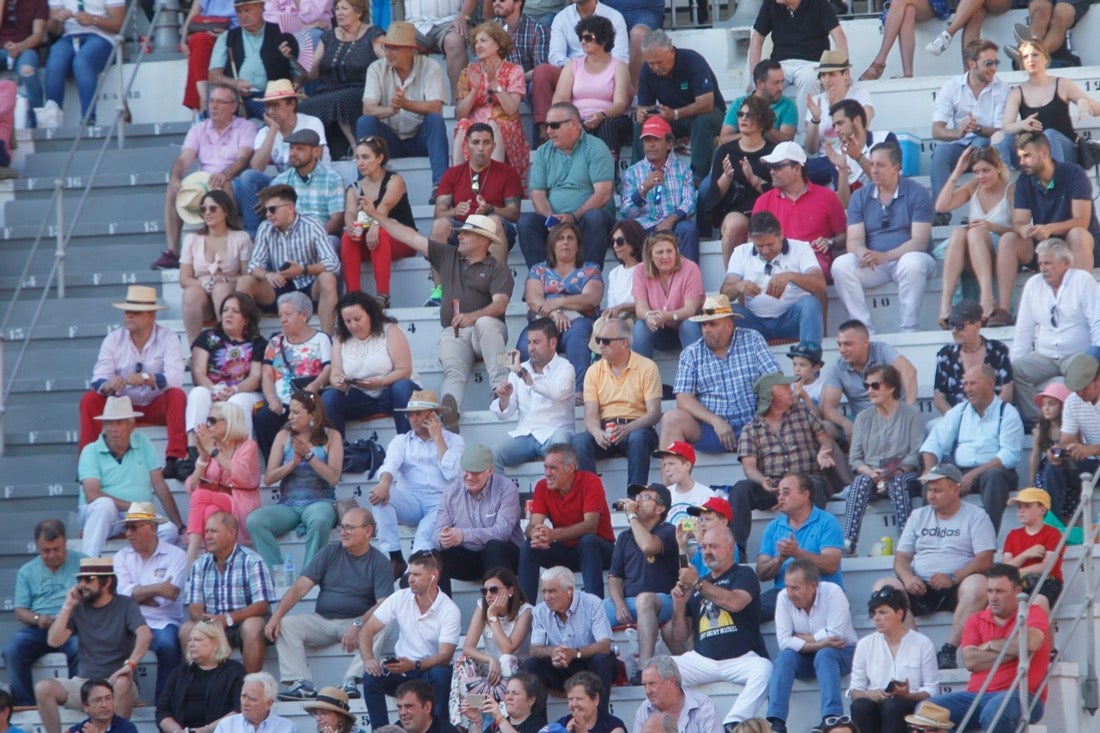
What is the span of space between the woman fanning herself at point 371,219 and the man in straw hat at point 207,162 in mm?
980

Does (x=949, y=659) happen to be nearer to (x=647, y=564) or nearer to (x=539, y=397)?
(x=647, y=564)

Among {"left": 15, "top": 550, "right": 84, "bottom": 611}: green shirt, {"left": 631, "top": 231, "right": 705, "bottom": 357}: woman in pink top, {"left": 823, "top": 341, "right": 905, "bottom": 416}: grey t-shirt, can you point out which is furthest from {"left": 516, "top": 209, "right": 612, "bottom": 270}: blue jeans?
{"left": 15, "top": 550, "right": 84, "bottom": 611}: green shirt

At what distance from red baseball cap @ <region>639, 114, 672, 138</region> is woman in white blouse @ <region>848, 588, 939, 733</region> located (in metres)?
4.25

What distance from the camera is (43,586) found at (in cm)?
1357

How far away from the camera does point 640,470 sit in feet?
43.5

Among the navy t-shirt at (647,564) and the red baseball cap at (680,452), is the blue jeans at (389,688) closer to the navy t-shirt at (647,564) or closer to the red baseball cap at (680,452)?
the navy t-shirt at (647,564)

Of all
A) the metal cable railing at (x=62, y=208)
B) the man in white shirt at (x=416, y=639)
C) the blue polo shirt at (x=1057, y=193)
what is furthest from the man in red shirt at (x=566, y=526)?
the metal cable railing at (x=62, y=208)

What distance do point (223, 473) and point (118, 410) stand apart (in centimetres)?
83

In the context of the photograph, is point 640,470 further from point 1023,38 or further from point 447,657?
point 1023,38

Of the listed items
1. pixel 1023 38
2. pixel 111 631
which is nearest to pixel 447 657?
pixel 111 631

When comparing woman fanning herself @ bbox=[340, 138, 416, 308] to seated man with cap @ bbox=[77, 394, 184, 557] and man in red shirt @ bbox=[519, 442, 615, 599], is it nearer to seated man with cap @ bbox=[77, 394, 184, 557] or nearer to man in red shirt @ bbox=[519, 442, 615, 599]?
seated man with cap @ bbox=[77, 394, 184, 557]

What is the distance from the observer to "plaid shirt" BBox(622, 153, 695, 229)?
14.9m

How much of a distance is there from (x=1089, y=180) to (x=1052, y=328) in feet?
4.68

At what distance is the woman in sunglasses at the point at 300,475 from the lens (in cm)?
1359
